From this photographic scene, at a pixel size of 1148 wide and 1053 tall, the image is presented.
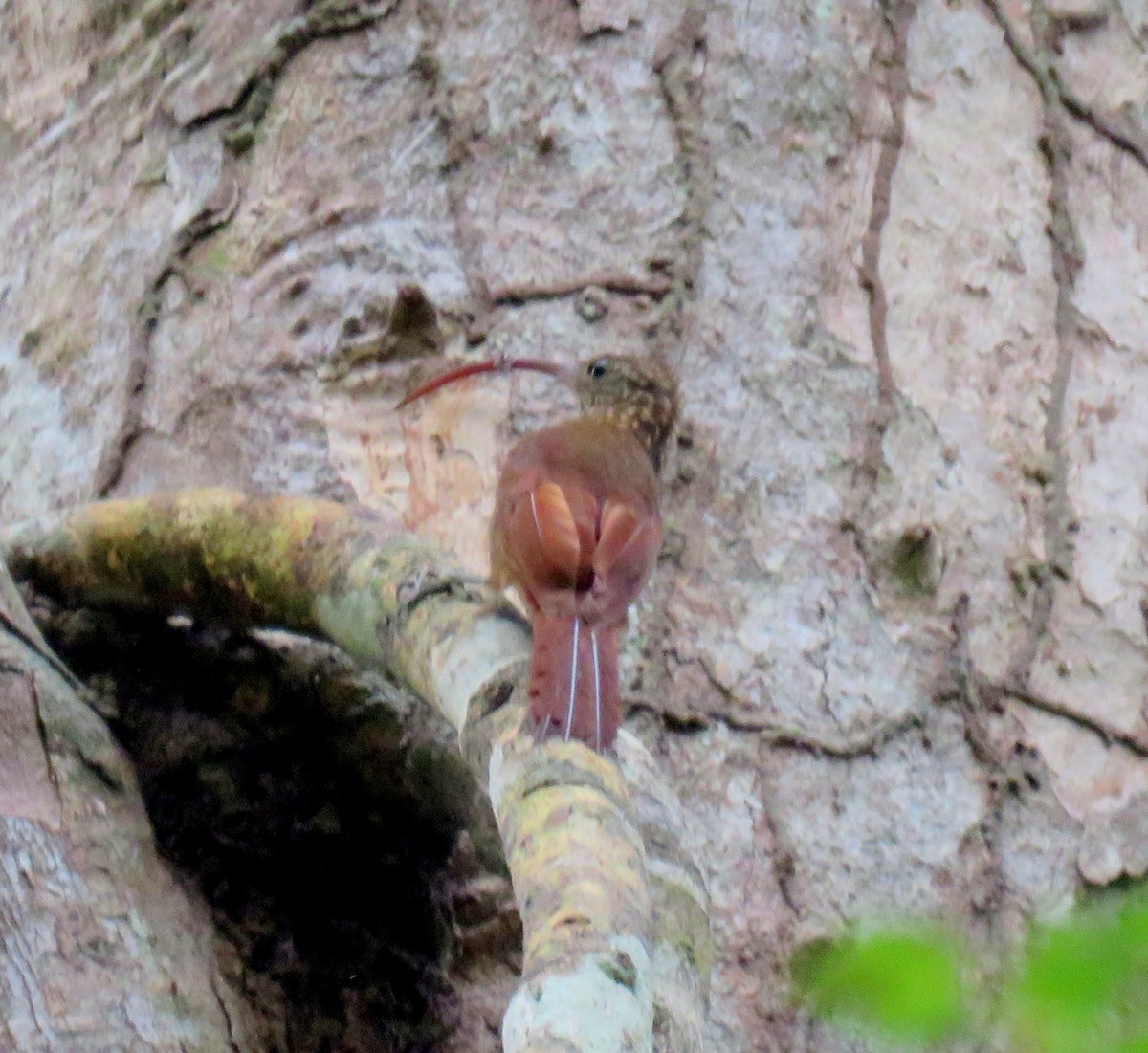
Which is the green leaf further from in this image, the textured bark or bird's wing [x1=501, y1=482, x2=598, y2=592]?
bird's wing [x1=501, y1=482, x2=598, y2=592]

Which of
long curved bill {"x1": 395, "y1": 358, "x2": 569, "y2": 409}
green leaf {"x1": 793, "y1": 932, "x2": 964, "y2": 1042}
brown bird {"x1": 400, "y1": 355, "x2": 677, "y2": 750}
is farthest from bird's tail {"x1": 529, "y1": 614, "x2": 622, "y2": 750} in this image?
long curved bill {"x1": 395, "y1": 358, "x2": 569, "y2": 409}

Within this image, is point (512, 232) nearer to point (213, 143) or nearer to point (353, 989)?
point (213, 143)

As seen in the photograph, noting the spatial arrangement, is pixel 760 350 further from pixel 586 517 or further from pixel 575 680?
pixel 575 680

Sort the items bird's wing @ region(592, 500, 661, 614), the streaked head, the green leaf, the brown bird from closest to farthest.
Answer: the green leaf, the brown bird, bird's wing @ region(592, 500, 661, 614), the streaked head

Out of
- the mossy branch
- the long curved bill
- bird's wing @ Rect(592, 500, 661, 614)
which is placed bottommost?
bird's wing @ Rect(592, 500, 661, 614)

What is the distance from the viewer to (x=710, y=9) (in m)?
2.57

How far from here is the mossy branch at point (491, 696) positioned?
130cm

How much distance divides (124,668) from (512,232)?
888 millimetres

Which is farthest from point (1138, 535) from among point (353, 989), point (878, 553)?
point (353, 989)

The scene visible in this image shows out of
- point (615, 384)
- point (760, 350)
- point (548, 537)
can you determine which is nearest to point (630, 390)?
point (615, 384)

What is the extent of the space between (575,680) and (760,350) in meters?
0.78

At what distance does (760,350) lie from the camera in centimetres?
239

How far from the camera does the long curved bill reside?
7.94ft

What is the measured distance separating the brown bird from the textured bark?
6cm
